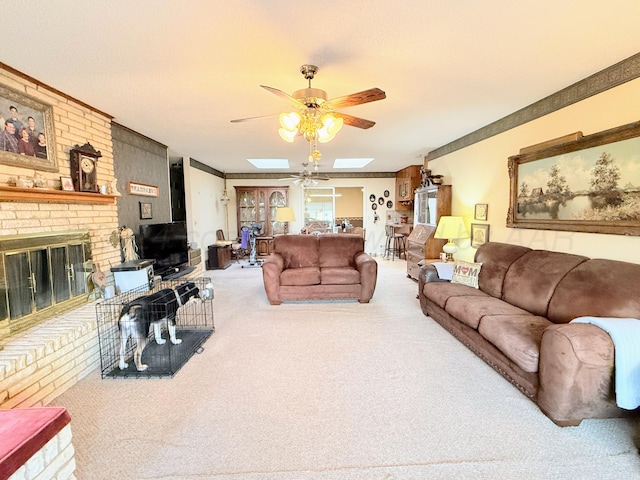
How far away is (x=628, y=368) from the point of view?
160 centimetres

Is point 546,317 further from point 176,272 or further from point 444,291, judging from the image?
point 176,272

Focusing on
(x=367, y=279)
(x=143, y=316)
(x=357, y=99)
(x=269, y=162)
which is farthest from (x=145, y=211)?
(x=357, y=99)

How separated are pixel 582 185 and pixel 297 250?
341cm

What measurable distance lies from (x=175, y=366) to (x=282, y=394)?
3.24ft

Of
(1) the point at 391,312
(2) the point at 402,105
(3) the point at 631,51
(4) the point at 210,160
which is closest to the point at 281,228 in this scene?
(4) the point at 210,160

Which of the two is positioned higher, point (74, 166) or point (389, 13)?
point (389, 13)

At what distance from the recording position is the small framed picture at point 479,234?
13.4 ft

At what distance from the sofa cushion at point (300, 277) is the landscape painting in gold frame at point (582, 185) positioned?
2523 millimetres

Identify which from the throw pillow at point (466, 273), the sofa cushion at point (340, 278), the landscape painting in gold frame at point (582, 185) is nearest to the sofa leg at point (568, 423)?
the landscape painting in gold frame at point (582, 185)

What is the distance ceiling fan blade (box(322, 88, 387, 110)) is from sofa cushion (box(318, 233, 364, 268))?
8.77 feet

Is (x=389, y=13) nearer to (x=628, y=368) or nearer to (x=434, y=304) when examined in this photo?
(x=628, y=368)

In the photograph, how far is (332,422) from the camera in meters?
1.84

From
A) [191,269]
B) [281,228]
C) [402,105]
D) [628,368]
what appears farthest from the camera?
[281,228]

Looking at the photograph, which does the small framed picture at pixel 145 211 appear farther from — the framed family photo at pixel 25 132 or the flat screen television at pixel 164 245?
the framed family photo at pixel 25 132
